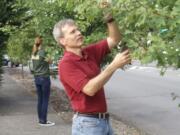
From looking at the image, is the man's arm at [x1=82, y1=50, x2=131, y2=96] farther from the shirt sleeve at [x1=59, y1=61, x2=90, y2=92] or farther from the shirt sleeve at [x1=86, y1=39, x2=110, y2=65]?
the shirt sleeve at [x1=86, y1=39, x2=110, y2=65]

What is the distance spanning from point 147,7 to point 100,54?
130cm

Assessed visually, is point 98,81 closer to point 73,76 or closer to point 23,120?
point 73,76

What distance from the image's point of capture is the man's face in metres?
4.70

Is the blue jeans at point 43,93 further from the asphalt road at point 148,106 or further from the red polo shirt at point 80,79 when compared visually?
the red polo shirt at point 80,79

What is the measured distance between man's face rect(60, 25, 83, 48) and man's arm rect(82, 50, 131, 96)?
0.42m

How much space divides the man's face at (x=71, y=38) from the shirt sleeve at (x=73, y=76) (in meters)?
0.17

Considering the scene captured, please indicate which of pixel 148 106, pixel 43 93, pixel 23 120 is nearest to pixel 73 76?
pixel 43 93

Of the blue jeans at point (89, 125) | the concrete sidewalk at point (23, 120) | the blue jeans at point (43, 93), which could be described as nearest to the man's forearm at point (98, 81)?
the blue jeans at point (89, 125)

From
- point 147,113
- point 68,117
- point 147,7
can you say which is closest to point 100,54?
point 147,7

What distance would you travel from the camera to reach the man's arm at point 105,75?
13.9ft

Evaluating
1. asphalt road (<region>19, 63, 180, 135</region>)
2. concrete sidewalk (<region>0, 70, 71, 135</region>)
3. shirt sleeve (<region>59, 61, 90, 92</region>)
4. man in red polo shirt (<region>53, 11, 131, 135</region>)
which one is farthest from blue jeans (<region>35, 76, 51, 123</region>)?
shirt sleeve (<region>59, 61, 90, 92</region>)

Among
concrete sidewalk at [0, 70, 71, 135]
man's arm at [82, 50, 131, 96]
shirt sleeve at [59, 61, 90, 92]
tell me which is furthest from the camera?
concrete sidewalk at [0, 70, 71, 135]

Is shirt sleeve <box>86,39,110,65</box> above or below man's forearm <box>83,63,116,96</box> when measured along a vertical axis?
above

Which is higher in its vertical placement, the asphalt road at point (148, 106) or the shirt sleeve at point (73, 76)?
the shirt sleeve at point (73, 76)
